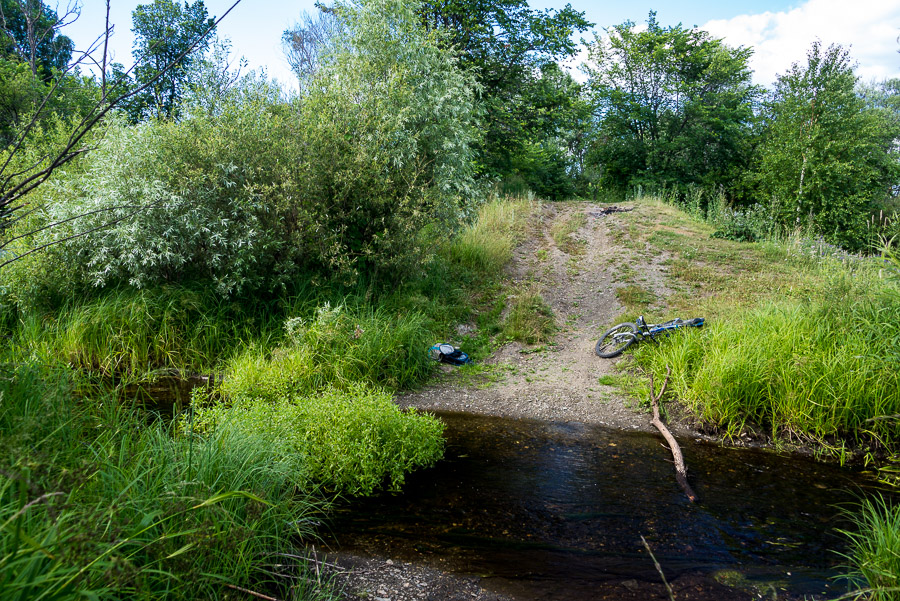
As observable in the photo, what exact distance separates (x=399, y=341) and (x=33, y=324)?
5215mm

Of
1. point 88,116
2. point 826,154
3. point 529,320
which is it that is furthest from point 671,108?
point 88,116

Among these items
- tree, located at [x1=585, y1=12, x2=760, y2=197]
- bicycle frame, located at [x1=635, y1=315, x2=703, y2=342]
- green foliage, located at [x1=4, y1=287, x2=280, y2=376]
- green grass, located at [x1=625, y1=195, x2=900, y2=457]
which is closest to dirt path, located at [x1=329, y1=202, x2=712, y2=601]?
bicycle frame, located at [x1=635, y1=315, x2=703, y2=342]

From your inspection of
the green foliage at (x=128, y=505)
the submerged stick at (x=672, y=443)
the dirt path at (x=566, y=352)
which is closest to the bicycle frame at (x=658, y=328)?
the dirt path at (x=566, y=352)

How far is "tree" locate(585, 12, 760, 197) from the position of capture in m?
24.0

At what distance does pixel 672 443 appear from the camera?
580cm

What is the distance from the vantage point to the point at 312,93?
9445 mm

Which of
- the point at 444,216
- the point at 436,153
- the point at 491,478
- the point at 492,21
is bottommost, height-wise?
the point at 491,478

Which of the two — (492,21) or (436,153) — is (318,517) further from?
(492,21)

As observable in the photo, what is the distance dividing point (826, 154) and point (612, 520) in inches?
666

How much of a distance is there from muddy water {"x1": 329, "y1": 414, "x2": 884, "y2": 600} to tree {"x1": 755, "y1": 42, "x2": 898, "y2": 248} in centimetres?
1314

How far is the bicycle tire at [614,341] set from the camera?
28.0ft

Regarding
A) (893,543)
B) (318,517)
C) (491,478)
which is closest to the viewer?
(893,543)

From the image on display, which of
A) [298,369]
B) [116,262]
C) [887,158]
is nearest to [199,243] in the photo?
[116,262]

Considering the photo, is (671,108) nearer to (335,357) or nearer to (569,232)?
(569,232)
